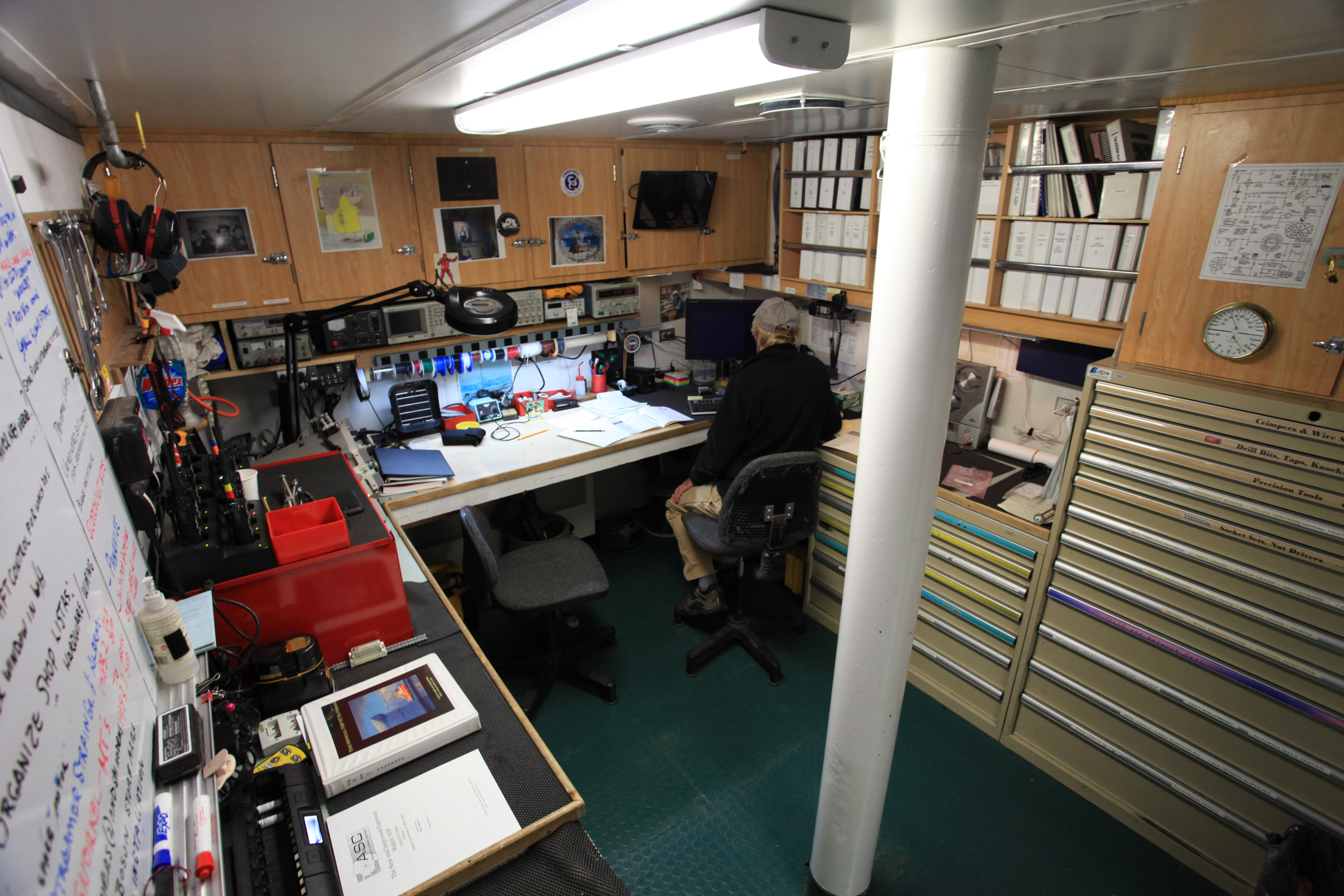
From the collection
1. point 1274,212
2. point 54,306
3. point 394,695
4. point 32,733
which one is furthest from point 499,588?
point 1274,212

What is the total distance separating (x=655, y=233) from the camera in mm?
3502

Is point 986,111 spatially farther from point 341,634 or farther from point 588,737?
point 588,737

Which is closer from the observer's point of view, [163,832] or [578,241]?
[163,832]

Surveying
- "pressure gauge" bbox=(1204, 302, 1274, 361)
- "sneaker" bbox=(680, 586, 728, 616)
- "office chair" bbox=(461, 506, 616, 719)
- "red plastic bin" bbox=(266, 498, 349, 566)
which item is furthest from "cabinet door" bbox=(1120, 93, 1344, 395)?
"red plastic bin" bbox=(266, 498, 349, 566)

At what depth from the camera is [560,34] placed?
114 cm

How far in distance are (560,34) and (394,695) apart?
1426 mm

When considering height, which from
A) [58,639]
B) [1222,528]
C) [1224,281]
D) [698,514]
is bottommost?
[698,514]

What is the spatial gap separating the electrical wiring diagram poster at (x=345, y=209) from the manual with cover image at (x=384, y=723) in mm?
1852

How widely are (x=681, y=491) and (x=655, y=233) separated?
1.42 metres

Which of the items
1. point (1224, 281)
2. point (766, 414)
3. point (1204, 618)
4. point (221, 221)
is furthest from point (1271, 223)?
point (221, 221)

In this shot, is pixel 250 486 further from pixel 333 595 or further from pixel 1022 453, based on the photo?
pixel 1022 453

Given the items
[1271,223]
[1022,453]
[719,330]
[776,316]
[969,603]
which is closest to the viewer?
[1271,223]

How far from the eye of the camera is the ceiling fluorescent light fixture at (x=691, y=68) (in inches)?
41.4

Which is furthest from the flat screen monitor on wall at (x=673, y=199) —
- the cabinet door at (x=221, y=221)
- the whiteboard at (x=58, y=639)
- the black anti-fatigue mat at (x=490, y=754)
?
the whiteboard at (x=58, y=639)
